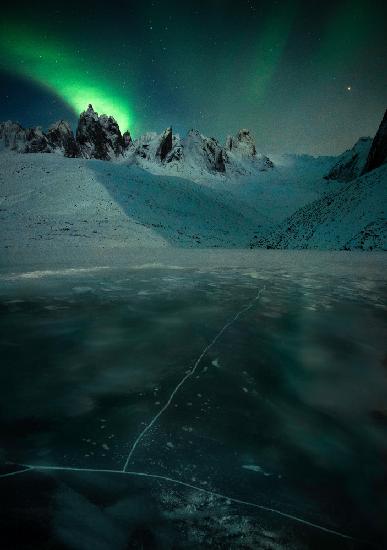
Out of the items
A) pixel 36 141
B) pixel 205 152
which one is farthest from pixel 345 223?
pixel 36 141

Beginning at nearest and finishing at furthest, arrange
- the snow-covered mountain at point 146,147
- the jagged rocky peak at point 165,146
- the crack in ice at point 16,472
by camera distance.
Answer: the crack in ice at point 16,472 → the snow-covered mountain at point 146,147 → the jagged rocky peak at point 165,146

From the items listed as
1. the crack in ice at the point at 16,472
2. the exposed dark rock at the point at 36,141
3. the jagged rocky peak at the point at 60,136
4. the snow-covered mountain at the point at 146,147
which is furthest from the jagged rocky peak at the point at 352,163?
the exposed dark rock at the point at 36,141

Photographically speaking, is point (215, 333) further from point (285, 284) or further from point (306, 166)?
point (306, 166)

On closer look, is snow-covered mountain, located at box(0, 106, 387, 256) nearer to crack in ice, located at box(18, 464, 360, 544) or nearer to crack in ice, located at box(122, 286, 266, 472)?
crack in ice, located at box(122, 286, 266, 472)

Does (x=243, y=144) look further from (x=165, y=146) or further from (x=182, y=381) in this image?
(x=182, y=381)

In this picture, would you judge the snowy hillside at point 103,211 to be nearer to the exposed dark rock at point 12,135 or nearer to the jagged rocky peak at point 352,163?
the jagged rocky peak at point 352,163

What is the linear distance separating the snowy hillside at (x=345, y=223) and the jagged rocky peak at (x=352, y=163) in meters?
40.4

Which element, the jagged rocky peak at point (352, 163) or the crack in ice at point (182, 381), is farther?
the jagged rocky peak at point (352, 163)

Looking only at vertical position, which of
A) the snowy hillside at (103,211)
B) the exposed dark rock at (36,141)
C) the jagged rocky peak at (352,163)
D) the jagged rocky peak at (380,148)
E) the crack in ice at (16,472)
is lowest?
the crack in ice at (16,472)

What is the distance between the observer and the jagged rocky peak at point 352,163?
2571 inches

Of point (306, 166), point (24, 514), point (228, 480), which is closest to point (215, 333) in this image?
point (228, 480)

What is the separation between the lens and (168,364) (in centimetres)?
295

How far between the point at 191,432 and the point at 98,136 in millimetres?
100001

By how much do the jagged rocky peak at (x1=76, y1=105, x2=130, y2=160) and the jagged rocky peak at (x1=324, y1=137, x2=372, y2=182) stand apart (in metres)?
54.8
